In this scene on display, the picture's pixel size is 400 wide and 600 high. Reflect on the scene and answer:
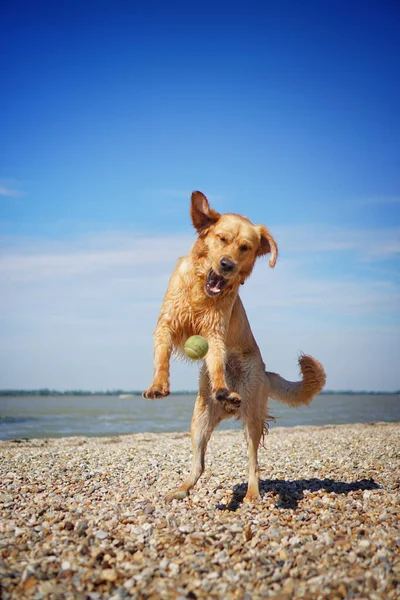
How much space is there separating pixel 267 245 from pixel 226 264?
2.91 ft

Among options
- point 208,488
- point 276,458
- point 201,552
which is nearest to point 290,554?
point 201,552

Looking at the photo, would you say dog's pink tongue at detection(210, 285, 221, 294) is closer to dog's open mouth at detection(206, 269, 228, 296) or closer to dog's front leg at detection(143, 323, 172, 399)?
dog's open mouth at detection(206, 269, 228, 296)

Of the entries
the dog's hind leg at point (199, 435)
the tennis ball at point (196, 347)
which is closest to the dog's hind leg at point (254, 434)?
the dog's hind leg at point (199, 435)

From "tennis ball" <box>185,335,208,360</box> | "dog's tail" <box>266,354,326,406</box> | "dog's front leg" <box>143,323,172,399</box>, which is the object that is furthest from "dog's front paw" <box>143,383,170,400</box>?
"dog's tail" <box>266,354,326,406</box>

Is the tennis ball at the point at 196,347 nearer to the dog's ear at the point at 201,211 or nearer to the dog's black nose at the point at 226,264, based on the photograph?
the dog's black nose at the point at 226,264

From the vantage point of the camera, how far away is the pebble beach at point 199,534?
406 centimetres

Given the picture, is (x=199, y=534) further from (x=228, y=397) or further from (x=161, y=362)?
(x=161, y=362)

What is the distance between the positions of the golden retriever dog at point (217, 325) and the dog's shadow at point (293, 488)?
0.34m

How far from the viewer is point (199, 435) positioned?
689cm

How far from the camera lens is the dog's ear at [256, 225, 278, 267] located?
662 cm

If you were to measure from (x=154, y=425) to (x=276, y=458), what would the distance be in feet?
44.8

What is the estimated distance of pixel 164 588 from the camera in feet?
13.0

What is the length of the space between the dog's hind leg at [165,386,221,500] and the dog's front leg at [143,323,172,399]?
3.49 ft

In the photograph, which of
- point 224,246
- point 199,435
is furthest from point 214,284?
point 199,435
